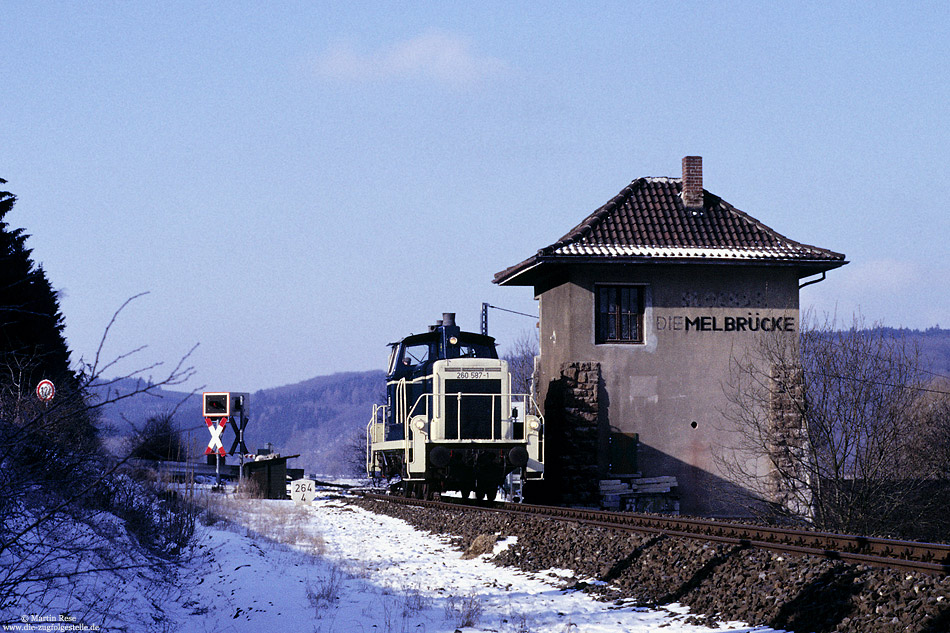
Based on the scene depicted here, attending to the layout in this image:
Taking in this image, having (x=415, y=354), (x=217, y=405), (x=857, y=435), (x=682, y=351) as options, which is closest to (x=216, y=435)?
(x=217, y=405)

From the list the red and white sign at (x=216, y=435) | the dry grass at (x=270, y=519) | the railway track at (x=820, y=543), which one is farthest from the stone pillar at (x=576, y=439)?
the red and white sign at (x=216, y=435)

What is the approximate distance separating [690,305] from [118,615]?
1888 cm

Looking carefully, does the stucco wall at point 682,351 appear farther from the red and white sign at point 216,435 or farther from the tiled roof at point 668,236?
the red and white sign at point 216,435

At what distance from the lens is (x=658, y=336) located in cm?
2417

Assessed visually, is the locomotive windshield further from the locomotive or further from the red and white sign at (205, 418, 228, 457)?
the red and white sign at (205, 418, 228, 457)

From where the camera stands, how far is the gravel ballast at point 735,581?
7.25 metres

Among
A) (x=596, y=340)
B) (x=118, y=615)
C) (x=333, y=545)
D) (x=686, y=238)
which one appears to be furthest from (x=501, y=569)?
(x=686, y=238)

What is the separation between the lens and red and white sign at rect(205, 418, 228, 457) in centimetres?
2028

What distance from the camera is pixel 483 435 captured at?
19344 mm

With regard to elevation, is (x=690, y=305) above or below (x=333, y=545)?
above

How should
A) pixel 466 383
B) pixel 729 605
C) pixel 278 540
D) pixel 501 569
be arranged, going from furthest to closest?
pixel 466 383 < pixel 278 540 < pixel 501 569 < pixel 729 605

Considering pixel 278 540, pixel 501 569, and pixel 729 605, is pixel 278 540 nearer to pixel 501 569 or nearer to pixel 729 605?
pixel 501 569

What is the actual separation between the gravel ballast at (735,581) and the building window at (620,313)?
10.7 metres

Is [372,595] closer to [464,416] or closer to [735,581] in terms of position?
[735,581]
